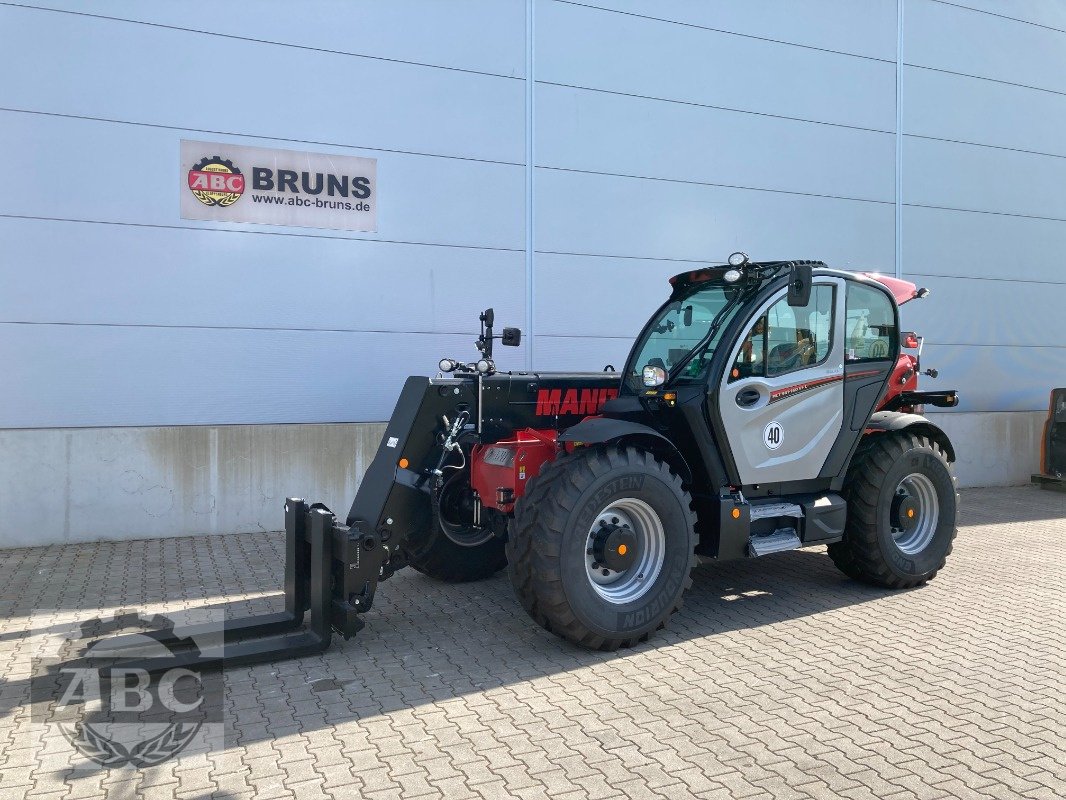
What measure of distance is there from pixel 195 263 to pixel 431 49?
3.63 metres

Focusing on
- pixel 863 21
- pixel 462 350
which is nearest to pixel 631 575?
pixel 462 350

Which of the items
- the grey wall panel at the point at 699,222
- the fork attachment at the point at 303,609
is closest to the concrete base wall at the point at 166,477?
the grey wall panel at the point at 699,222

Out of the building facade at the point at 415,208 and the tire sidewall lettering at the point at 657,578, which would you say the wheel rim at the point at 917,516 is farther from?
the building facade at the point at 415,208

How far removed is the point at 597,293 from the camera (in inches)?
425

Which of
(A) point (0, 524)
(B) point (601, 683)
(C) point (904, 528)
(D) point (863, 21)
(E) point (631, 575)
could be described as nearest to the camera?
(B) point (601, 683)

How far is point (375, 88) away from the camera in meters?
9.78

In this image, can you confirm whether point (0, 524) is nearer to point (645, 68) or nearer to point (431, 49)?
point (431, 49)

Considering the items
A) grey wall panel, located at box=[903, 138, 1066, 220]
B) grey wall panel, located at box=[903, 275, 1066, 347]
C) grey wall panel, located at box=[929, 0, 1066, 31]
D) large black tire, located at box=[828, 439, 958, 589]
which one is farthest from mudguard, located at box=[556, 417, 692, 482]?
grey wall panel, located at box=[929, 0, 1066, 31]

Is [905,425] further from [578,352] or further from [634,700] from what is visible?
[578,352]

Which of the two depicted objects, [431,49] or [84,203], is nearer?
[84,203]

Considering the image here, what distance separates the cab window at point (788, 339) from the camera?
6.07 metres

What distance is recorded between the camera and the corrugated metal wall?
8680 mm

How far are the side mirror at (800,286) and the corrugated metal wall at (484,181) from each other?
477cm

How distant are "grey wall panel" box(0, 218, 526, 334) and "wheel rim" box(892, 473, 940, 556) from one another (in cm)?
497
